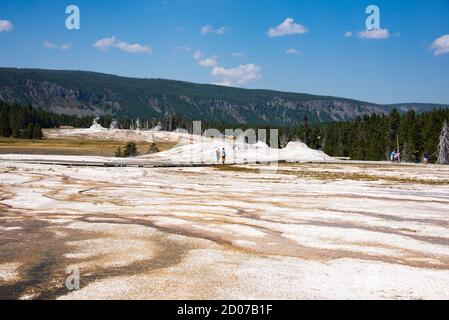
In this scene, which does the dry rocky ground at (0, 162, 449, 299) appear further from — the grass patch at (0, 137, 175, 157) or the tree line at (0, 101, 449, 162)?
the tree line at (0, 101, 449, 162)

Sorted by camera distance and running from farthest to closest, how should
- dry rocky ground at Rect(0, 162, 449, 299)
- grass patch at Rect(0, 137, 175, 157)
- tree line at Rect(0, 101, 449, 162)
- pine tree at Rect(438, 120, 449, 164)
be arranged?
tree line at Rect(0, 101, 449, 162) → grass patch at Rect(0, 137, 175, 157) → pine tree at Rect(438, 120, 449, 164) → dry rocky ground at Rect(0, 162, 449, 299)

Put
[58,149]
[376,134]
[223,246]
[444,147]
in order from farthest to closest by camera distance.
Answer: [376,134]
[58,149]
[444,147]
[223,246]

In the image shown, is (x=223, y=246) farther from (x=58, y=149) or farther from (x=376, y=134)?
(x=376, y=134)

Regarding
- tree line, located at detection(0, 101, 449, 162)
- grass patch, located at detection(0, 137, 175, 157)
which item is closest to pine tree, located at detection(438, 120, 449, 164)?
tree line, located at detection(0, 101, 449, 162)

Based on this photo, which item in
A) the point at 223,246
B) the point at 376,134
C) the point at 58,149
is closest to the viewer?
the point at 223,246

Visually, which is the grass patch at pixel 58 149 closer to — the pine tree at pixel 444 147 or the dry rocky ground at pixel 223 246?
the pine tree at pixel 444 147

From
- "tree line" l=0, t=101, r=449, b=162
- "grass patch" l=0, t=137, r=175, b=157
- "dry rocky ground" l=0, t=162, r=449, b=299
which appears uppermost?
"tree line" l=0, t=101, r=449, b=162

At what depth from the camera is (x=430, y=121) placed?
415 ft

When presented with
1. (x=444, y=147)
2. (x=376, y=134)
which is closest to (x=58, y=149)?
(x=444, y=147)

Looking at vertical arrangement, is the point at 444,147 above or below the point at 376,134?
below

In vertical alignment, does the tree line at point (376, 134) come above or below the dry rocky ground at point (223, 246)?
above

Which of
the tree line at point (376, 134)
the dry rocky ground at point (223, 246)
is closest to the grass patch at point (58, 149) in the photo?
the tree line at point (376, 134)

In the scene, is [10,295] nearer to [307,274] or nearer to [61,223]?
[307,274]
